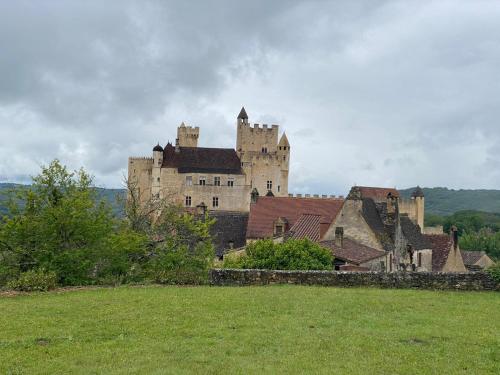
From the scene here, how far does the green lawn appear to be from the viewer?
10234mm

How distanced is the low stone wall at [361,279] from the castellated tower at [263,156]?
6638 centimetres

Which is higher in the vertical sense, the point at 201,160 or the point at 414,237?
the point at 201,160

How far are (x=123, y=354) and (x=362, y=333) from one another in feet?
17.0

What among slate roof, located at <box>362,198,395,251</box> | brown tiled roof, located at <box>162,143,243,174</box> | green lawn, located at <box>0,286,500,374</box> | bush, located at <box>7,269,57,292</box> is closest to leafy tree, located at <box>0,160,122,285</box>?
bush, located at <box>7,269,57,292</box>

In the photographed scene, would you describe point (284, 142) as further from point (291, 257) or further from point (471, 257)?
point (291, 257)

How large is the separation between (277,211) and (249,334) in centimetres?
4090

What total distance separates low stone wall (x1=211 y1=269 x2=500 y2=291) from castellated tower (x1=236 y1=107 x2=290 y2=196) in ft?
218

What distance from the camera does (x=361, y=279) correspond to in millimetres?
21625

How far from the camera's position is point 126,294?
18750 mm

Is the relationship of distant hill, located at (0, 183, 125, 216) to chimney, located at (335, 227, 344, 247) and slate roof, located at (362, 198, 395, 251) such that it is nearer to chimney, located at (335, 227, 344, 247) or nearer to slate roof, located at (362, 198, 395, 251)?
chimney, located at (335, 227, 344, 247)

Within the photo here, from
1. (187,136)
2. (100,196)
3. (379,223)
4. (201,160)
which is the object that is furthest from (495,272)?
(187,136)

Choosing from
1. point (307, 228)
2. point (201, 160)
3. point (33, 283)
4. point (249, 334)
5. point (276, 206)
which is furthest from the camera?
Result: point (201, 160)

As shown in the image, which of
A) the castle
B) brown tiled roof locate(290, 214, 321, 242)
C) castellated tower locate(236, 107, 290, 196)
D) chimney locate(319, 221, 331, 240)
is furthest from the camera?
castellated tower locate(236, 107, 290, 196)

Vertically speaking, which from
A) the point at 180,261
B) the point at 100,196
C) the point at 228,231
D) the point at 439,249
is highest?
the point at 100,196
